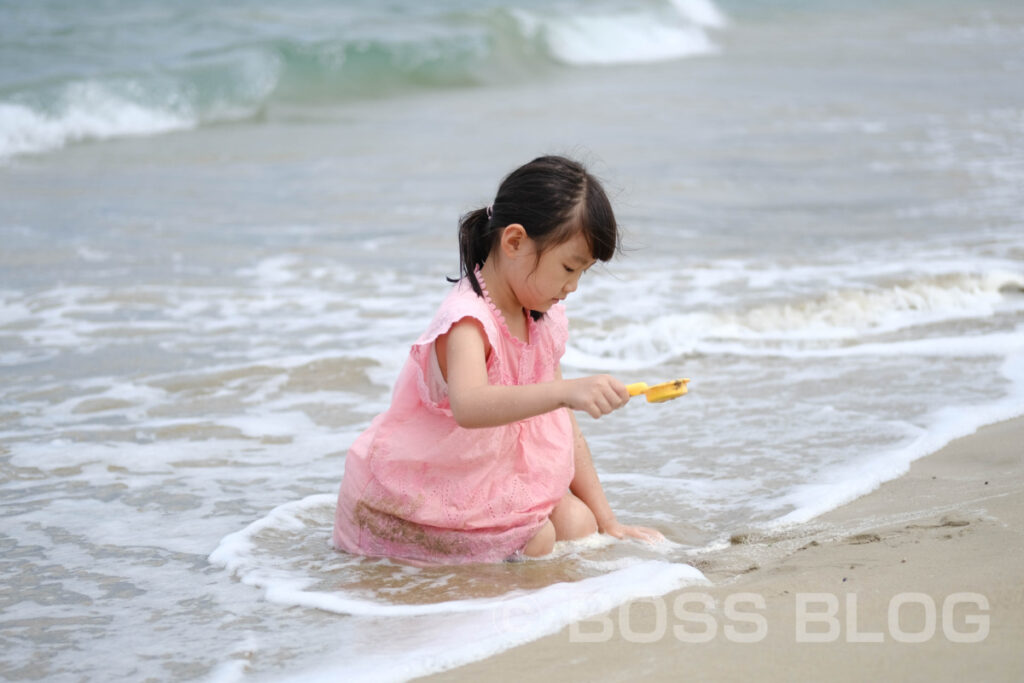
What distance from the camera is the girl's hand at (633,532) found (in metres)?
2.79

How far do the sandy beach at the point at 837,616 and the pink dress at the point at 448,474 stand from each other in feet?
1.51

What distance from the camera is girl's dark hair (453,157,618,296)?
2.55m

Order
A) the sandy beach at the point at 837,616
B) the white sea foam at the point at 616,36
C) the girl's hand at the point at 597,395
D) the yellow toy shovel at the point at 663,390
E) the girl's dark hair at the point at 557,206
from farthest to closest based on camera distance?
the white sea foam at the point at 616,36 < the girl's dark hair at the point at 557,206 < the yellow toy shovel at the point at 663,390 < the girl's hand at the point at 597,395 < the sandy beach at the point at 837,616

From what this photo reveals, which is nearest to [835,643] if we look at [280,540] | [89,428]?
[280,540]

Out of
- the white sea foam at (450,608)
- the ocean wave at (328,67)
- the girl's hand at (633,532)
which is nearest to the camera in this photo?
the white sea foam at (450,608)

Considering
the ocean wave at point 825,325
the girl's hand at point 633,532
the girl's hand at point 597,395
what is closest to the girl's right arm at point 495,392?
the girl's hand at point 597,395

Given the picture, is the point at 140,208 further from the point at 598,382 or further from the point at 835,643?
the point at 835,643

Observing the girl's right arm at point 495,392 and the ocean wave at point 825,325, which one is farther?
the ocean wave at point 825,325

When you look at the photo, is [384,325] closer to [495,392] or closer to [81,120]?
[495,392]

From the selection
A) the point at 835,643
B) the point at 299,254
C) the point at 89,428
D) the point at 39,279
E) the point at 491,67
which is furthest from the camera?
the point at 491,67

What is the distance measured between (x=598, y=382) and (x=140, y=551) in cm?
124

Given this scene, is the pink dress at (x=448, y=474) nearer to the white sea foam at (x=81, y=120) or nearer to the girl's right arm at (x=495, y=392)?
the girl's right arm at (x=495, y=392)

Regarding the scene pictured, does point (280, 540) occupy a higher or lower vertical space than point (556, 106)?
lower

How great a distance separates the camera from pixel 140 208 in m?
7.15
